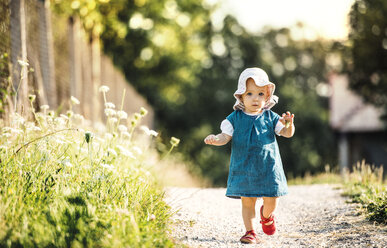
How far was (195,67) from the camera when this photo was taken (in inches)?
952

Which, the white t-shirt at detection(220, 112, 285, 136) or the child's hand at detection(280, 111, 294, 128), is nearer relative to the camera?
the child's hand at detection(280, 111, 294, 128)

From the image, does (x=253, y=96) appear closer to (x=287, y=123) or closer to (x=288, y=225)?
(x=287, y=123)

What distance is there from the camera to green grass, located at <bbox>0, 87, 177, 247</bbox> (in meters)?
3.21

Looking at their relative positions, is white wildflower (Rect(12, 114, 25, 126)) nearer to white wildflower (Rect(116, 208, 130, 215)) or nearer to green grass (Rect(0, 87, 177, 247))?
green grass (Rect(0, 87, 177, 247))

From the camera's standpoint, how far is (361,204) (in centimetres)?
531

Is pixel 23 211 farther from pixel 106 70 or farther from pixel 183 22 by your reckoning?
pixel 183 22

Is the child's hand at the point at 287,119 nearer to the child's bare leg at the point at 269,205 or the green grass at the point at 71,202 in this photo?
the child's bare leg at the point at 269,205

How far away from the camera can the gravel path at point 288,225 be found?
409 cm

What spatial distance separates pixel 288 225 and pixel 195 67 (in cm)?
1958

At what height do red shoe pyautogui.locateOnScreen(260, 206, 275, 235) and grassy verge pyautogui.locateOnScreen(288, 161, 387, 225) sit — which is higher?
grassy verge pyautogui.locateOnScreen(288, 161, 387, 225)

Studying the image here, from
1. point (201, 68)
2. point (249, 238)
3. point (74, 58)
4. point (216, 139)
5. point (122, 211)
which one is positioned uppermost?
point (201, 68)

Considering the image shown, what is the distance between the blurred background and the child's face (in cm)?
191

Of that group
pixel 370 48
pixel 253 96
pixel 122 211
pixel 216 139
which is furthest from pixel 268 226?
pixel 370 48

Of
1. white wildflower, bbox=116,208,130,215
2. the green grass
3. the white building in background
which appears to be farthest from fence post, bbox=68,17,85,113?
the white building in background
